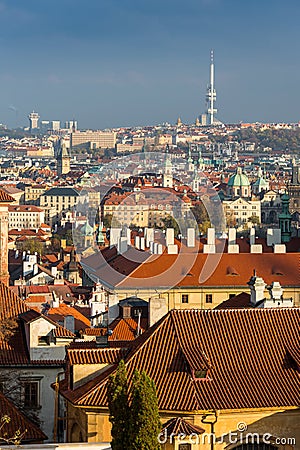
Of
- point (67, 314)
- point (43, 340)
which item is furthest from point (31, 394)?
point (67, 314)

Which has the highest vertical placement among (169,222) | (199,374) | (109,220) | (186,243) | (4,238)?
(109,220)

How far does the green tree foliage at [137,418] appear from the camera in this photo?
53.2 ft

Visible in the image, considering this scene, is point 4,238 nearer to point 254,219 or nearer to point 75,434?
point 75,434

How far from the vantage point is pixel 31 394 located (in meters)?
22.1

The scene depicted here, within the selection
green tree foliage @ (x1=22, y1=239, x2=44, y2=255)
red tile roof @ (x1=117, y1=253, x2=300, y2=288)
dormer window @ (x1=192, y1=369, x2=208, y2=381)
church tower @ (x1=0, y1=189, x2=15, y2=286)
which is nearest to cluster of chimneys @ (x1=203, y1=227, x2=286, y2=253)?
red tile roof @ (x1=117, y1=253, x2=300, y2=288)

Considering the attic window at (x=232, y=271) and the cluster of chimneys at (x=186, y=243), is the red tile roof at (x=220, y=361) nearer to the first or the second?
the attic window at (x=232, y=271)

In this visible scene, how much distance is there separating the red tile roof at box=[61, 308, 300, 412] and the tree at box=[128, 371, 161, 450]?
1673 mm

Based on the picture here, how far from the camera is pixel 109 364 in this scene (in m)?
19.6

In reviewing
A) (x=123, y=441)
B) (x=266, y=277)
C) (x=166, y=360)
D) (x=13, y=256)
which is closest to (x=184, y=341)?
(x=166, y=360)

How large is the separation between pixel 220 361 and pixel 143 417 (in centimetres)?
290

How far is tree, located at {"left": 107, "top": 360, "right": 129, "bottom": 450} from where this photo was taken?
16438 mm

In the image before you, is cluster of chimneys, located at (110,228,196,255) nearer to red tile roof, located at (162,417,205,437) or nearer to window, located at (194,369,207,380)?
window, located at (194,369,207,380)

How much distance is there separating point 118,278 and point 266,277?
5.04 metres

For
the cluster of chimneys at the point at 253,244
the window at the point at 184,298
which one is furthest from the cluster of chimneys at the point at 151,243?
the window at the point at 184,298
